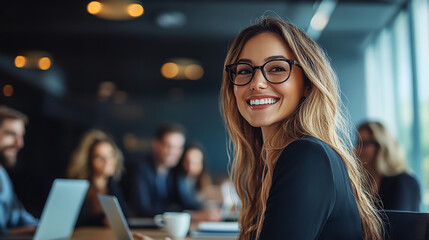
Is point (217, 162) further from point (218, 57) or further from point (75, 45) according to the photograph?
point (75, 45)

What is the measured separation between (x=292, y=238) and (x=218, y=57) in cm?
531

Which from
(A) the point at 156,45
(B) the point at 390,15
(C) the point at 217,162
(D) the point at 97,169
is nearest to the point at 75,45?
(A) the point at 156,45

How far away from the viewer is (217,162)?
619cm

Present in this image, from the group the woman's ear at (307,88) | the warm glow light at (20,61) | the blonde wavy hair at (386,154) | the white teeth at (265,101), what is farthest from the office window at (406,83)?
the warm glow light at (20,61)

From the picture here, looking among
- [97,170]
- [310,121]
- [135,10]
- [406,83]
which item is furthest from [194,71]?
[310,121]

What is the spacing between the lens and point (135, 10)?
5586mm

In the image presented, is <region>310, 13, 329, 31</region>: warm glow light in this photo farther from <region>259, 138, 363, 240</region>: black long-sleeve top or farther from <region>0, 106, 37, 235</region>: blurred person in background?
<region>259, 138, 363, 240</region>: black long-sleeve top

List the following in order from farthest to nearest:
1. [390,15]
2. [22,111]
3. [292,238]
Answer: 1. [22,111]
2. [390,15]
3. [292,238]

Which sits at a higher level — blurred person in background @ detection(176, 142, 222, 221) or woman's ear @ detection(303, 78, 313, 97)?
woman's ear @ detection(303, 78, 313, 97)

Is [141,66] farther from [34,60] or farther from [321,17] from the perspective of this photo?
[321,17]

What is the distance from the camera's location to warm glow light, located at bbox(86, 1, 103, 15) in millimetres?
5423

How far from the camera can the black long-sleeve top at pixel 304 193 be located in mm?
1040

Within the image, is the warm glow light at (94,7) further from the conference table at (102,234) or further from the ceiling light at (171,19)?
the conference table at (102,234)

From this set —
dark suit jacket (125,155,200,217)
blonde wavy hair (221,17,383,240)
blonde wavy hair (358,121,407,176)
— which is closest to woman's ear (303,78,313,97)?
blonde wavy hair (221,17,383,240)
